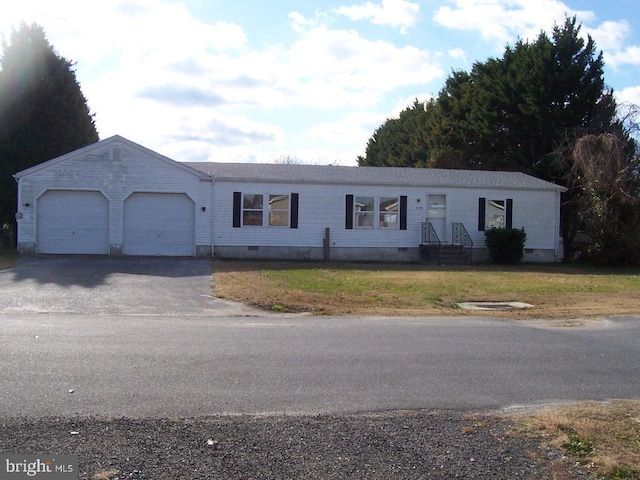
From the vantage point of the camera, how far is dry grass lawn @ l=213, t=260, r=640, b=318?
14.5 meters

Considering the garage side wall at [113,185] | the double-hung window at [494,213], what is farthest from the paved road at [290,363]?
the double-hung window at [494,213]

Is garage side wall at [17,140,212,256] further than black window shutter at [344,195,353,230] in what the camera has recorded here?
No

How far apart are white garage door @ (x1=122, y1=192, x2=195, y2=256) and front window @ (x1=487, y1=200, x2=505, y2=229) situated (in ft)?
40.4

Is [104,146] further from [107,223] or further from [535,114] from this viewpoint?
[535,114]

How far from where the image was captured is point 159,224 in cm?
2548

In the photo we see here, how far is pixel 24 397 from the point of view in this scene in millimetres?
6508

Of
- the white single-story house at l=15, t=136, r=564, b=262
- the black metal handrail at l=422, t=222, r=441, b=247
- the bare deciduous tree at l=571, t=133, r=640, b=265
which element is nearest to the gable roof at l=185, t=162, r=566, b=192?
the white single-story house at l=15, t=136, r=564, b=262

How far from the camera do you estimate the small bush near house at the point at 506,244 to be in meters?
26.5

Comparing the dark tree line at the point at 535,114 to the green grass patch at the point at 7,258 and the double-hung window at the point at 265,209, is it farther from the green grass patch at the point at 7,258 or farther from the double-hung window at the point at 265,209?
the green grass patch at the point at 7,258

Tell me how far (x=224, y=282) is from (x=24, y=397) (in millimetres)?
11783

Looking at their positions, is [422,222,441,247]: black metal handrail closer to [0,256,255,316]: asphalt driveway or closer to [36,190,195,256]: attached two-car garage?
[0,256,255,316]: asphalt driveway

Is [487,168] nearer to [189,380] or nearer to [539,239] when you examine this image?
[539,239]

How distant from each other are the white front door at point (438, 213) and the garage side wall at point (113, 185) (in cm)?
914

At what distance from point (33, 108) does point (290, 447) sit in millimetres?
31440
